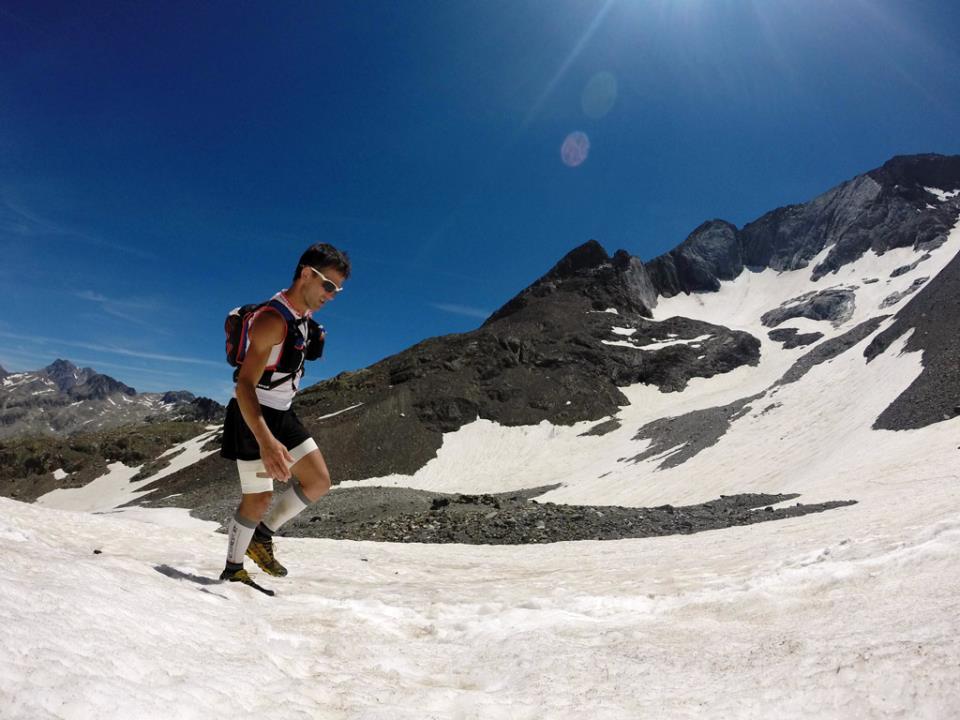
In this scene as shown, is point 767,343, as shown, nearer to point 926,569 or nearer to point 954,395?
point 954,395

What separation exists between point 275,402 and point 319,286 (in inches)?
49.6

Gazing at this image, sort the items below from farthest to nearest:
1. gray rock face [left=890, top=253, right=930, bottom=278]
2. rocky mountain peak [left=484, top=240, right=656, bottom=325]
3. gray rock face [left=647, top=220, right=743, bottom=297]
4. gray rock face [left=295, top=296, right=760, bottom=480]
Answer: gray rock face [left=647, top=220, right=743, bottom=297] < rocky mountain peak [left=484, top=240, right=656, bottom=325] < gray rock face [left=890, top=253, right=930, bottom=278] < gray rock face [left=295, top=296, right=760, bottom=480]

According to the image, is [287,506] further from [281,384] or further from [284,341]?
[284,341]

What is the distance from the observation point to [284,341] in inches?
202

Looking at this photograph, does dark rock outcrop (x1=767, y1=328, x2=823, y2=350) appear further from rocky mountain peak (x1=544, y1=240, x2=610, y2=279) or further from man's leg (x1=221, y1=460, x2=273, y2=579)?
man's leg (x1=221, y1=460, x2=273, y2=579)

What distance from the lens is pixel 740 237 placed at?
156625mm

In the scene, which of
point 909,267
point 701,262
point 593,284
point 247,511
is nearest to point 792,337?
point 909,267

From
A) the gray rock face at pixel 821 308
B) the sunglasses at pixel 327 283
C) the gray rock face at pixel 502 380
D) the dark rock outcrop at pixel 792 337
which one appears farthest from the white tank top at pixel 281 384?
the gray rock face at pixel 821 308

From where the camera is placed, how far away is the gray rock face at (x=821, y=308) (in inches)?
3752

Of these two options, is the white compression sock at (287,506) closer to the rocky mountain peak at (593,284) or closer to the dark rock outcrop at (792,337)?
the dark rock outcrop at (792,337)

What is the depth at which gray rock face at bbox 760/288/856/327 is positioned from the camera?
95312 mm

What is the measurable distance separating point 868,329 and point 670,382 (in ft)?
87.7

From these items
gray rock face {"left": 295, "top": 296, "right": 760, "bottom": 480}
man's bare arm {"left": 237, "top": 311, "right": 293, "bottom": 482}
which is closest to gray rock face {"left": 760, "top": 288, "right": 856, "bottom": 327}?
gray rock face {"left": 295, "top": 296, "right": 760, "bottom": 480}

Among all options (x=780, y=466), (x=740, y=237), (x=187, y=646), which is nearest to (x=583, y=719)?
(x=187, y=646)
